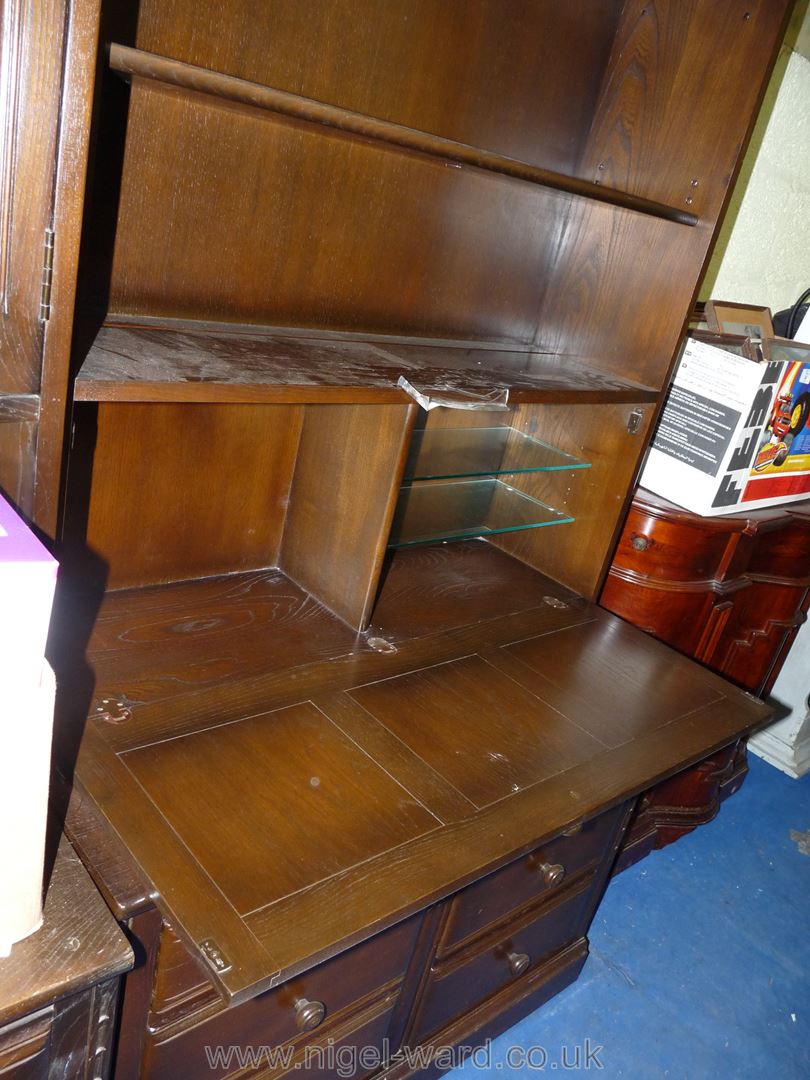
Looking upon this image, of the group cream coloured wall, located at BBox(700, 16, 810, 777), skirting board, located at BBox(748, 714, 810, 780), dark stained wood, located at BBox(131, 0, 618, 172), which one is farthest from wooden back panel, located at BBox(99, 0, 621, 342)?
skirting board, located at BBox(748, 714, 810, 780)

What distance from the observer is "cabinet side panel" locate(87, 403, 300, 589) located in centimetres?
134

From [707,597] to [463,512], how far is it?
0.76 m

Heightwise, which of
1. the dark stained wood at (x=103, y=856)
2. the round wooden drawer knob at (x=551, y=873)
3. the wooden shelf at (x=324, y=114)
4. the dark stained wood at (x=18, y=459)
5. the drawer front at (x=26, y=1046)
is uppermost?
the wooden shelf at (x=324, y=114)

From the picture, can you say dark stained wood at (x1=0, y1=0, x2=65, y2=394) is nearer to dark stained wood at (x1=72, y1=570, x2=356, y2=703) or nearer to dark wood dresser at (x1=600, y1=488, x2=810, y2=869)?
dark stained wood at (x1=72, y1=570, x2=356, y2=703)

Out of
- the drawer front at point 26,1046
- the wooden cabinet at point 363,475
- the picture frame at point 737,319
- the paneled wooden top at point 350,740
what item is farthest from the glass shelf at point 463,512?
the drawer front at point 26,1046

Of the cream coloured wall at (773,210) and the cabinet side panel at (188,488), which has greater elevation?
the cream coloured wall at (773,210)

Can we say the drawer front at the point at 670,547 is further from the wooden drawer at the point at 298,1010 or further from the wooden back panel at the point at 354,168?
the wooden drawer at the point at 298,1010

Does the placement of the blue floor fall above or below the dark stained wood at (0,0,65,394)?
below

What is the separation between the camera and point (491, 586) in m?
1.78

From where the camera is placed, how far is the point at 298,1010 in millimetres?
1132

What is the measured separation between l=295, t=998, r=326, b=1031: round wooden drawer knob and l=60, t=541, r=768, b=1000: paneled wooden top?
0.27 meters

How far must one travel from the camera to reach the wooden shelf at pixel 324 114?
0.92m

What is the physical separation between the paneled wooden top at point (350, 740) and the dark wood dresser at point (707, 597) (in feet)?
0.98

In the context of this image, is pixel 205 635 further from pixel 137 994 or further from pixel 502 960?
pixel 502 960
